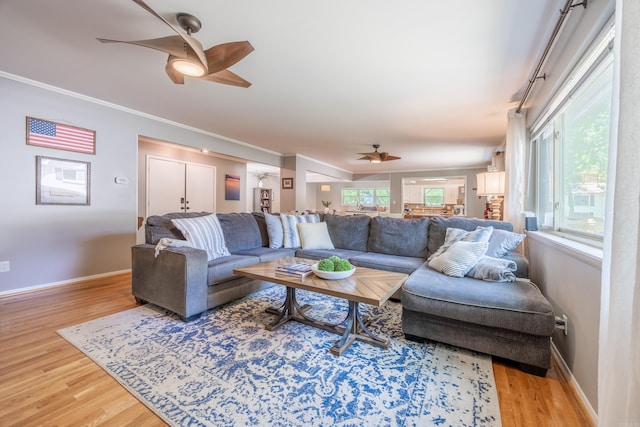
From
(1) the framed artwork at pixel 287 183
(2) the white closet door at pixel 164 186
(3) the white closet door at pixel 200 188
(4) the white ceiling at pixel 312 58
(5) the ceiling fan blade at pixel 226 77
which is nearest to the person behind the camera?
(4) the white ceiling at pixel 312 58

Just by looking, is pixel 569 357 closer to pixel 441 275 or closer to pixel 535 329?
pixel 535 329

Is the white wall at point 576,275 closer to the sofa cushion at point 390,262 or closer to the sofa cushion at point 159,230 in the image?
the sofa cushion at point 390,262

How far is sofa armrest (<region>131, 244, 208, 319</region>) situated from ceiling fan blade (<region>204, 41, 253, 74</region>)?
5.18 ft

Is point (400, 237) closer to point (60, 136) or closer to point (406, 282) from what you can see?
point (406, 282)

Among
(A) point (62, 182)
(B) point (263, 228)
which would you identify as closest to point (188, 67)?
(B) point (263, 228)

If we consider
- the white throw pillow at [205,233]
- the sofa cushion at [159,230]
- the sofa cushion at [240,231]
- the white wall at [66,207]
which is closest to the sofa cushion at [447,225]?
the sofa cushion at [240,231]

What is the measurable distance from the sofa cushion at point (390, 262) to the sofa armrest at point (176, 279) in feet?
5.36

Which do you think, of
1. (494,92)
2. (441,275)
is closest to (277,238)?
(441,275)

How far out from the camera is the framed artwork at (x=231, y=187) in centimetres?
684

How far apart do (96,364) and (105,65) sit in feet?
8.86

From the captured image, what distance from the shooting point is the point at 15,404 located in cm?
139

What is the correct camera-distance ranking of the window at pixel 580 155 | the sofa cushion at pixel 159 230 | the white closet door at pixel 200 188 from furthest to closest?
the white closet door at pixel 200 188
the sofa cushion at pixel 159 230
the window at pixel 580 155

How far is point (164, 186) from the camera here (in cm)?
565

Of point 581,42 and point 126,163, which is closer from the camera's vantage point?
point 581,42
